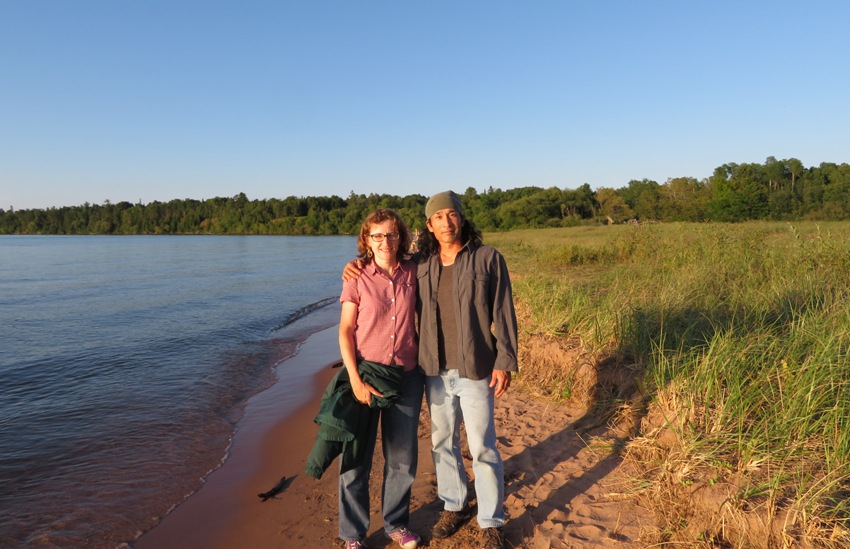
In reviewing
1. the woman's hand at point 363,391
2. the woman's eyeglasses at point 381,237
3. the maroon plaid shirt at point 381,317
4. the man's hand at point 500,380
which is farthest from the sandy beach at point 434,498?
the woman's eyeglasses at point 381,237

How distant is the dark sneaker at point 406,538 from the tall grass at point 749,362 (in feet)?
5.59

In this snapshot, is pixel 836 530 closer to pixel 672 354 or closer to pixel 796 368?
pixel 796 368

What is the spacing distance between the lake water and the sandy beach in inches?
15.8

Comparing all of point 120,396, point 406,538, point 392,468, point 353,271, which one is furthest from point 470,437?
point 120,396

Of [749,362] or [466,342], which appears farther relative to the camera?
[749,362]

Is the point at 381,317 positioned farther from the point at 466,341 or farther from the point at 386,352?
the point at 466,341

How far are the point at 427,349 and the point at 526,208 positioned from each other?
6968 centimetres

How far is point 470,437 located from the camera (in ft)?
9.70

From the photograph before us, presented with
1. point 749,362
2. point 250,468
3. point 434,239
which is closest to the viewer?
point 434,239

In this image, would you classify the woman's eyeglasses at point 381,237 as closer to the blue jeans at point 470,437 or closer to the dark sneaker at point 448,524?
the blue jeans at point 470,437

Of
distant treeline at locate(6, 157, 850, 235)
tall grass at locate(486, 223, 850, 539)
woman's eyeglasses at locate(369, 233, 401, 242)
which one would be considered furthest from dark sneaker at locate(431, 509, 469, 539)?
distant treeline at locate(6, 157, 850, 235)

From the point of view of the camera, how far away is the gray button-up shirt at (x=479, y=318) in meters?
2.89

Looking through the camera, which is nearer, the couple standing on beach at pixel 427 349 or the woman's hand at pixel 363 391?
the woman's hand at pixel 363 391

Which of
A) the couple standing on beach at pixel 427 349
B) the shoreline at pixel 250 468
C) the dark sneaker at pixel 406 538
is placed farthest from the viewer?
the shoreline at pixel 250 468
